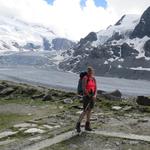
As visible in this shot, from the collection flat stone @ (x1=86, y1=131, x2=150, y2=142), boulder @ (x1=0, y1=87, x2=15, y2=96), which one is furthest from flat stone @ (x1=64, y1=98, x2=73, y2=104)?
flat stone @ (x1=86, y1=131, x2=150, y2=142)

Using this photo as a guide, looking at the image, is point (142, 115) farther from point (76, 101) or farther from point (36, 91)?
point (36, 91)

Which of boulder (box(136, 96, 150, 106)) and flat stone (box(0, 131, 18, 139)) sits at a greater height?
boulder (box(136, 96, 150, 106))

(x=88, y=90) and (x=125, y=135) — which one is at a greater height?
(x=88, y=90)

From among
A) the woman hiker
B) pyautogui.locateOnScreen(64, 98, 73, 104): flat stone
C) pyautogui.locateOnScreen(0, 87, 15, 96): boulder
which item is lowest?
pyautogui.locateOnScreen(0, 87, 15, 96): boulder

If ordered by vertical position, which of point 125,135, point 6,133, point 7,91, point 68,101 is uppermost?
point 125,135

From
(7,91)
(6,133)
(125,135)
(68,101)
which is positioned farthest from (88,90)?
(7,91)

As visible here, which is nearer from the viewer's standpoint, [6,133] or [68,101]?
[6,133]

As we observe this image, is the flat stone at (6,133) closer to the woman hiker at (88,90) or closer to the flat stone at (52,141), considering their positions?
the flat stone at (52,141)

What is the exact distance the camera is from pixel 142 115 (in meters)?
24.9

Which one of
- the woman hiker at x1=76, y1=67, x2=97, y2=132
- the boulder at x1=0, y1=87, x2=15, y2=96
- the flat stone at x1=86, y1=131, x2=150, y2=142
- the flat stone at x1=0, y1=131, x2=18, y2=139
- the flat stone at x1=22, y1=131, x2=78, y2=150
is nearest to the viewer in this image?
the flat stone at x1=22, y1=131, x2=78, y2=150

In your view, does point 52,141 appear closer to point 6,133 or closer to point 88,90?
point 88,90

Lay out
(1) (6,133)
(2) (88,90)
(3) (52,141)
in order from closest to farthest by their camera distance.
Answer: (3) (52,141) → (2) (88,90) → (1) (6,133)

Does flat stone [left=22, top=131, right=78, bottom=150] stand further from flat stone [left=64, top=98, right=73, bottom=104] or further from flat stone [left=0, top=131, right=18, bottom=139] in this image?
flat stone [left=64, top=98, right=73, bottom=104]

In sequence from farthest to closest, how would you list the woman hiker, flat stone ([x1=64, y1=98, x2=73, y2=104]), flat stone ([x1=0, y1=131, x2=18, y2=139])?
1. flat stone ([x1=64, y1=98, x2=73, y2=104])
2. flat stone ([x1=0, y1=131, x2=18, y2=139])
3. the woman hiker
